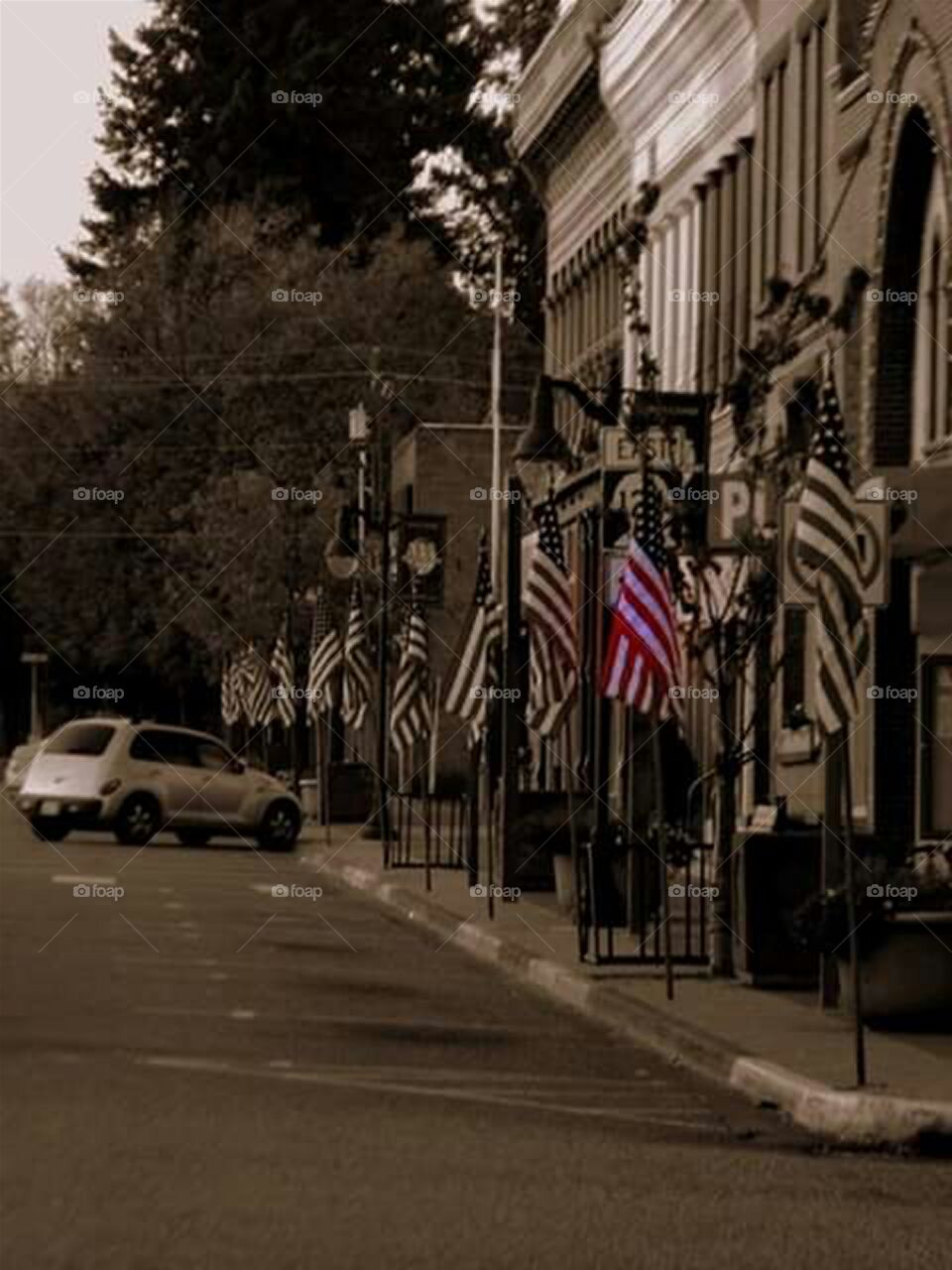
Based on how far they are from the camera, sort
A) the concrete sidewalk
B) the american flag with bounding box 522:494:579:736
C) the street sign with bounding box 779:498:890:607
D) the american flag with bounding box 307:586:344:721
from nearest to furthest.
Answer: the concrete sidewalk, the street sign with bounding box 779:498:890:607, the american flag with bounding box 522:494:579:736, the american flag with bounding box 307:586:344:721

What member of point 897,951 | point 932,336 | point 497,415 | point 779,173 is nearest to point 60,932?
point 932,336

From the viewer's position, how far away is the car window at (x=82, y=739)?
151 feet

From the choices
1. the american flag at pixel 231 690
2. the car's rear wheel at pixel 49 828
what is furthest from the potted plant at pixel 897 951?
the american flag at pixel 231 690

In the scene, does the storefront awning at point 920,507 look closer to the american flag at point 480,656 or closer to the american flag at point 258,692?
the american flag at point 480,656

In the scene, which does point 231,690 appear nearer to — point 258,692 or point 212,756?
point 258,692

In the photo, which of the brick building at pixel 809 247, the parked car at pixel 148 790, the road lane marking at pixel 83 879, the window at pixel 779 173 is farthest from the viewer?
the parked car at pixel 148 790

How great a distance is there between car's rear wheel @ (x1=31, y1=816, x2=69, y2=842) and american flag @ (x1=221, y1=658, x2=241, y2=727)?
25.0 meters

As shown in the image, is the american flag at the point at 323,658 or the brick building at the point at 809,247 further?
the american flag at the point at 323,658

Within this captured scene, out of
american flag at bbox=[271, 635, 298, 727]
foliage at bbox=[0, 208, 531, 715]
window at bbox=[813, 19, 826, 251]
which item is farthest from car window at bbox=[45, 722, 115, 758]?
foliage at bbox=[0, 208, 531, 715]

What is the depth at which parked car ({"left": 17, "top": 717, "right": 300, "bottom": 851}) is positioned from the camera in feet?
149

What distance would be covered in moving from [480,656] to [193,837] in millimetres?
16183

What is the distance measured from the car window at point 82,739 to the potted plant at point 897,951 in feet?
92.9

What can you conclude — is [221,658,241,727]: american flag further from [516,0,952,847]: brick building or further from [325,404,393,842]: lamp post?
[516,0,952,847]: brick building

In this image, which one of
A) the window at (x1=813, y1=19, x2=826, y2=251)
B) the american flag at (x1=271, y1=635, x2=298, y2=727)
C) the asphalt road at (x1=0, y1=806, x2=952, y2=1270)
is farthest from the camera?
the american flag at (x1=271, y1=635, x2=298, y2=727)
